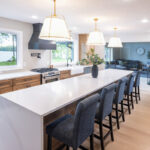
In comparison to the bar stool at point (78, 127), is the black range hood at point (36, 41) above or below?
above

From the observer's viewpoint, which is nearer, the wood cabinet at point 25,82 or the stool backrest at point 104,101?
the stool backrest at point 104,101

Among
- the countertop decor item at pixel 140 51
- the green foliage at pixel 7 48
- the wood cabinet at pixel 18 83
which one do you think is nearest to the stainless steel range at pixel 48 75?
the wood cabinet at pixel 18 83

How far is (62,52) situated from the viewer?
6176mm

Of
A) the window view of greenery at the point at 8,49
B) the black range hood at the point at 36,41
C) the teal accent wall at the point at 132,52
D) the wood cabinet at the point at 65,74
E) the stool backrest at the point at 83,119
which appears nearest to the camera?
the stool backrest at the point at 83,119

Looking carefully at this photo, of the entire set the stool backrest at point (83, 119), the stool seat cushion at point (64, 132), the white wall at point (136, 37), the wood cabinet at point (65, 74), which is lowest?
the stool seat cushion at point (64, 132)

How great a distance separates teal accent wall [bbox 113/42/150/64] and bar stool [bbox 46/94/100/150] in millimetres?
10904

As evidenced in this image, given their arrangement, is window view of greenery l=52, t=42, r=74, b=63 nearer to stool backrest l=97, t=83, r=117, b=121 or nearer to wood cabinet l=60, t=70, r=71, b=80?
wood cabinet l=60, t=70, r=71, b=80

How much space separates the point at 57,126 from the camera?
1675 mm

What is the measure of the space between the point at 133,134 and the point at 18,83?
2852 millimetres

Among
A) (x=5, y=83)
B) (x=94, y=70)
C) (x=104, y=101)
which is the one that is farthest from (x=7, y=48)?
(x=104, y=101)

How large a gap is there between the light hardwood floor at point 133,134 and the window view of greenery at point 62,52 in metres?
3.57

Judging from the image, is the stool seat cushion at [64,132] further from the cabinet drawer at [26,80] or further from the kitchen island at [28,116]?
the cabinet drawer at [26,80]

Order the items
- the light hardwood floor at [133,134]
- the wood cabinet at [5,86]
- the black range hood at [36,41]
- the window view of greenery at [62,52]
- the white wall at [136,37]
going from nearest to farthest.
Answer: the light hardwood floor at [133,134], the wood cabinet at [5,86], the black range hood at [36,41], the window view of greenery at [62,52], the white wall at [136,37]

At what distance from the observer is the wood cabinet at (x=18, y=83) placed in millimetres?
3312
